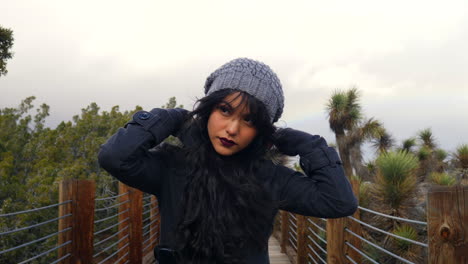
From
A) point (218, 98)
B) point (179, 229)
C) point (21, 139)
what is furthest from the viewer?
point (21, 139)

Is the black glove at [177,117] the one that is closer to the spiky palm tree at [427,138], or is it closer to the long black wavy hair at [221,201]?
the long black wavy hair at [221,201]

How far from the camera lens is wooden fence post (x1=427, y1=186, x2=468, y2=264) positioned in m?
1.43

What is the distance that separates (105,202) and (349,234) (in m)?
11.1

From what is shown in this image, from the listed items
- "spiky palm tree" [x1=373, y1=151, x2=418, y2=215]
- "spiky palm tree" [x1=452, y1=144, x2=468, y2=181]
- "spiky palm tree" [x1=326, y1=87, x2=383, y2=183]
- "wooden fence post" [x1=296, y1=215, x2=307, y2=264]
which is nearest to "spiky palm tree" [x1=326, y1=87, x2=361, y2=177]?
"spiky palm tree" [x1=326, y1=87, x2=383, y2=183]

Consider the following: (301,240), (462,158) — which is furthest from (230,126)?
(462,158)

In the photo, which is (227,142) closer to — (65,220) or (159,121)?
(159,121)

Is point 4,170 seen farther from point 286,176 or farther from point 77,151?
point 286,176

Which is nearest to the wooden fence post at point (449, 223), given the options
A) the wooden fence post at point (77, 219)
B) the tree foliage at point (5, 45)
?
the wooden fence post at point (77, 219)

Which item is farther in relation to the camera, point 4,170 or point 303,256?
point 4,170

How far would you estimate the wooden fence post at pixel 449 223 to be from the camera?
1433 mm

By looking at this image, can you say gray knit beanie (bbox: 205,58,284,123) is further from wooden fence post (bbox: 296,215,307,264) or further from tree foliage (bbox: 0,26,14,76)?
tree foliage (bbox: 0,26,14,76)

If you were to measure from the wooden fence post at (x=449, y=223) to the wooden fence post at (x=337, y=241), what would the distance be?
150 centimetres

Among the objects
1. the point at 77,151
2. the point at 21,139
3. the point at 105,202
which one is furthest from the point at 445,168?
the point at 21,139

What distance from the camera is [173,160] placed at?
151 centimetres
